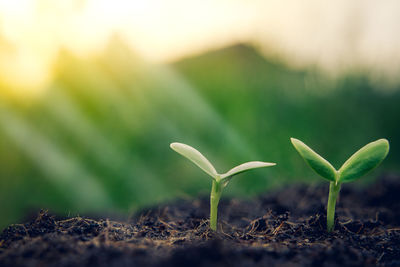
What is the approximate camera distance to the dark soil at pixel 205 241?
2.28 feet

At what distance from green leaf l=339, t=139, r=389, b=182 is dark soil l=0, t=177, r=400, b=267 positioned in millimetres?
187


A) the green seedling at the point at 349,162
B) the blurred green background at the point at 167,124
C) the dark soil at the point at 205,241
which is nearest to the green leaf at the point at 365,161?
the green seedling at the point at 349,162

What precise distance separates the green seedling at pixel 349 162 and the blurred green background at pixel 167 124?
87 cm

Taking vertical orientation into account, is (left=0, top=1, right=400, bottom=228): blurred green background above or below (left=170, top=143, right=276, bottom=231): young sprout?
above

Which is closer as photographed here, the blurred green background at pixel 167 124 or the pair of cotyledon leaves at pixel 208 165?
the pair of cotyledon leaves at pixel 208 165

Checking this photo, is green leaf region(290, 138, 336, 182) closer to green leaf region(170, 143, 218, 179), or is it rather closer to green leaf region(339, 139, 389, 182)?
green leaf region(339, 139, 389, 182)

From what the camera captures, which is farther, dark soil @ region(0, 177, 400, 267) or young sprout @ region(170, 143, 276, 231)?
young sprout @ region(170, 143, 276, 231)

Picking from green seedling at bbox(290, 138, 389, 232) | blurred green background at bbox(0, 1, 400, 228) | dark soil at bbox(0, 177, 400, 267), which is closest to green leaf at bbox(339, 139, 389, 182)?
green seedling at bbox(290, 138, 389, 232)

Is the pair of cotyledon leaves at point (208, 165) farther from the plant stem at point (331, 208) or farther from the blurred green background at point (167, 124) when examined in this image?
the blurred green background at point (167, 124)

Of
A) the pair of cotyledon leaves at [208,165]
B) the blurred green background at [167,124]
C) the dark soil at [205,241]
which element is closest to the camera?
the dark soil at [205,241]

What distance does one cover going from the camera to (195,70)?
8.30 feet

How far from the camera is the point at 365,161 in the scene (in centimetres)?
93

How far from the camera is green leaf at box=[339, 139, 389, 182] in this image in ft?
3.01

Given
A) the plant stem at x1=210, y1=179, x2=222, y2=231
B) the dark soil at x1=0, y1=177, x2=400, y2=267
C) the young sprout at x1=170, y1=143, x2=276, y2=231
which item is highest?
the young sprout at x1=170, y1=143, x2=276, y2=231
